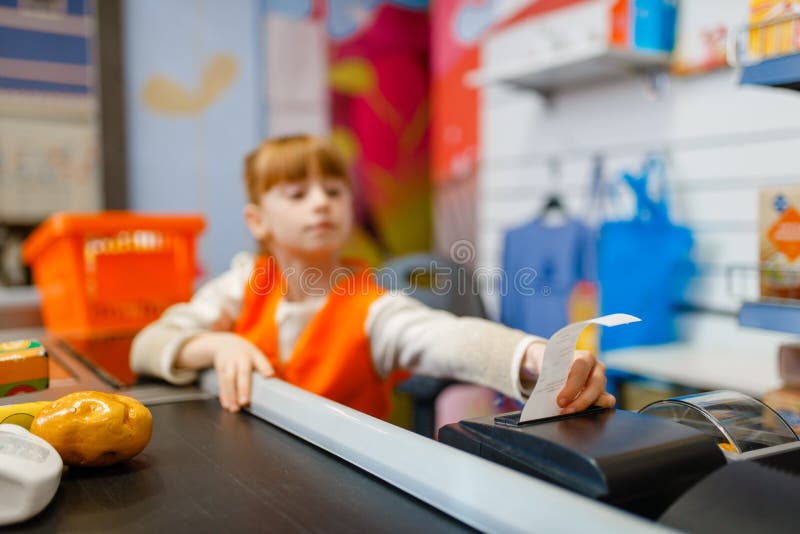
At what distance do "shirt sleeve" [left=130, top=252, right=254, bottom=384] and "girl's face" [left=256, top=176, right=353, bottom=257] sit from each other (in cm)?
13

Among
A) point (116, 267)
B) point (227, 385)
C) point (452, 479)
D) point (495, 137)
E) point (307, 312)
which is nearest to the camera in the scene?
point (452, 479)

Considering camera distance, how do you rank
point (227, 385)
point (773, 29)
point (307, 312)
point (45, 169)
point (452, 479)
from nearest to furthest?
1. point (452, 479)
2. point (227, 385)
3. point (773, 29)
4. point (307, 312)
5. point (45, 169)

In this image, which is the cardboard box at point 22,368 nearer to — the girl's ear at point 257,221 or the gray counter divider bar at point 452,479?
the gray counter divider bar at point 452,479

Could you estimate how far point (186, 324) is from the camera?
1222mm

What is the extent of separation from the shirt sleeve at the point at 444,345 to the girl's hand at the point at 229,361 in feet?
0.93

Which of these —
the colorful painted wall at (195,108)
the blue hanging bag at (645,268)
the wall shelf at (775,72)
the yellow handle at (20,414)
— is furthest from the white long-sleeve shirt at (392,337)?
the colorful painted wall at (195,108)

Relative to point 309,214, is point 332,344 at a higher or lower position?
lower

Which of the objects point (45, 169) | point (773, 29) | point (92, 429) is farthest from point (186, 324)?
point (45, 169)

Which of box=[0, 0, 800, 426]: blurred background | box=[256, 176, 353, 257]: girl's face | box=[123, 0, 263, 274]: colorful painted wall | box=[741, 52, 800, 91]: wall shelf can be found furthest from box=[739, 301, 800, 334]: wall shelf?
box=[123, 0, 263, 274]: colorful painted wall

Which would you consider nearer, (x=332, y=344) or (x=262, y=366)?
(x=262, y=366)

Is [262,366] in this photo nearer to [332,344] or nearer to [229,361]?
[229,361]

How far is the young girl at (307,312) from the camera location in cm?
114

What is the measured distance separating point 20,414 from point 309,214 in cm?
64

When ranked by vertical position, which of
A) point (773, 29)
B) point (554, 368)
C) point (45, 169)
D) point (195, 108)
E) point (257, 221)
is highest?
point (195, 108)
